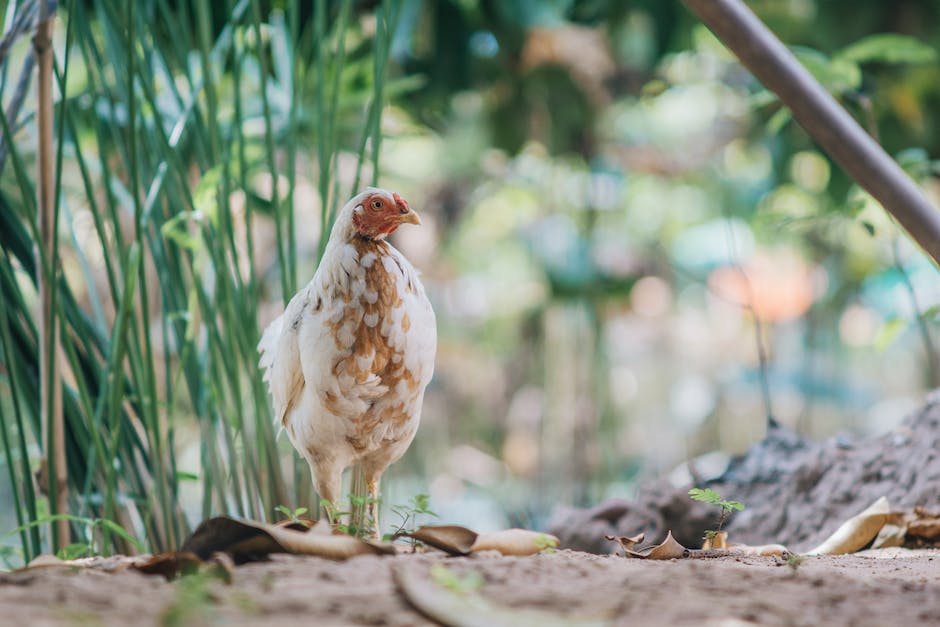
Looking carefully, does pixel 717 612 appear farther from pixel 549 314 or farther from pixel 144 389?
pixel 549 314

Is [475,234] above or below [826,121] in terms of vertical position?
above

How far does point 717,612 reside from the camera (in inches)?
34.1

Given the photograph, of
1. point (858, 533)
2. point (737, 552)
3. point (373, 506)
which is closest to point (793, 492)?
point (858, 533)

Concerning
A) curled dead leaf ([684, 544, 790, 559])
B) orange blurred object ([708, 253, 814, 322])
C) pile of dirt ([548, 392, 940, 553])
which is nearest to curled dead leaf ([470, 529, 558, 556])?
curled dead leaf ([684, 544, 790, 559])

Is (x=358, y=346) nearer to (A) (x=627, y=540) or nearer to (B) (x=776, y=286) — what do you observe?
(A) (x=627, y=540)

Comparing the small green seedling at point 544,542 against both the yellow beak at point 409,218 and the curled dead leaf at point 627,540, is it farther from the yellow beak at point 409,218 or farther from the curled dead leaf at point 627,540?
the yellow beak at point 409,218

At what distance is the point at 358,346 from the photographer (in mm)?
1518

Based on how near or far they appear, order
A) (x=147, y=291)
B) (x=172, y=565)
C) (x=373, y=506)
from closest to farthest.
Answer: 1. (x=172, y=565)
2. (x=373, y=506)
3. (x=147, y=291)

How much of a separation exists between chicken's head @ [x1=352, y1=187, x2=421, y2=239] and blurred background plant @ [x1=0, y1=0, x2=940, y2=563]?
0.24 m

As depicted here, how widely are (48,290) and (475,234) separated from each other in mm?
7167

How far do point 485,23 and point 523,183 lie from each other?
10.4ft

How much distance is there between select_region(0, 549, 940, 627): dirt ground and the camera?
0.82m

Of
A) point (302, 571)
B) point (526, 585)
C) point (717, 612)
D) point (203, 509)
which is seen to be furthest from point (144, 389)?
point (717, 612)

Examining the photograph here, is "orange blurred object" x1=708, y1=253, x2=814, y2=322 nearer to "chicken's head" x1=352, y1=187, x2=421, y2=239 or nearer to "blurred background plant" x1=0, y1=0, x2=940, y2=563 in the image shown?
"blurred background plant" x1=0, y1=0, x2=940, y2=563
